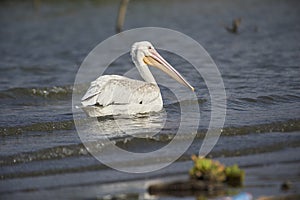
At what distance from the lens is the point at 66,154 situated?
278 inches

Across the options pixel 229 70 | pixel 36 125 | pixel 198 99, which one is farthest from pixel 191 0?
pixel 36 125

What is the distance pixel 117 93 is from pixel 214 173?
346 cm

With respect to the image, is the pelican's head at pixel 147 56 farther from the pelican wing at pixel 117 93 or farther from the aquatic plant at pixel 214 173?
the aquatic plant at pixel 214 173

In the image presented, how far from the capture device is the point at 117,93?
862cm

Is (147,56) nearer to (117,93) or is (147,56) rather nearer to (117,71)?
(117,93)

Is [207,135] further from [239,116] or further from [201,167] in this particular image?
[201,167]

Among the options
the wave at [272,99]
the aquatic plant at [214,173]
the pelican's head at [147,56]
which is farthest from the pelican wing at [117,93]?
the aquatic plant at [214,173]

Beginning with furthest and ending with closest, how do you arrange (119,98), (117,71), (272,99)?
(117,71) < (272,99) < (119,98)

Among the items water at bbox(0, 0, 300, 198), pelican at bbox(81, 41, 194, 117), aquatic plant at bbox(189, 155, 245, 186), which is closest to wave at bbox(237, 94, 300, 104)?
water at bbox(0, 0, 300, 198)

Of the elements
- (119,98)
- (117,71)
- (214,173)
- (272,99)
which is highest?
(214,173)

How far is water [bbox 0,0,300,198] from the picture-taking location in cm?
678

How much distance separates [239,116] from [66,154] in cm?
234

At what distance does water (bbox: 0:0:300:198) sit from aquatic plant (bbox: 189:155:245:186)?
0.63 metres

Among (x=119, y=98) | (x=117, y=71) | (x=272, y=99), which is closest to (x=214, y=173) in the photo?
(x=119, y=98)
